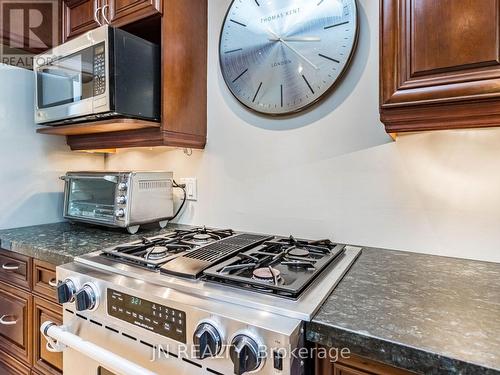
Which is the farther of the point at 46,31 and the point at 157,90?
the point at 46,31

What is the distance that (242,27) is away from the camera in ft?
4.38

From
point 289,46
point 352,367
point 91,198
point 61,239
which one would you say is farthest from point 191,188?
point 352,367

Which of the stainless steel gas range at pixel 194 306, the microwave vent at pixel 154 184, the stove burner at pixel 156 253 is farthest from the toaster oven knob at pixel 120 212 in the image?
the stove burner at pixel 156 253

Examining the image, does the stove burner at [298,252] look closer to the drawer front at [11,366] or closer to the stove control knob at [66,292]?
the stove control knob at [66,292]

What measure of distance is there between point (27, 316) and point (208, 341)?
0.98 m

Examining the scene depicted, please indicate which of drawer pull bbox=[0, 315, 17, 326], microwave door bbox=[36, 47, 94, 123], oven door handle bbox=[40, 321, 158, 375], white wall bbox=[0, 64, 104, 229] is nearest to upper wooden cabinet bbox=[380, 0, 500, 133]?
oven door handle bbox=[40, 321, 158, 375]

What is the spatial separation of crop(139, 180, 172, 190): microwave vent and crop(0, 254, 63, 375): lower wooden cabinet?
47 centimetres

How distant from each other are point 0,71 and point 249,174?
4.33 ft

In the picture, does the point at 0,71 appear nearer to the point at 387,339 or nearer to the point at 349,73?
the point at 349,73

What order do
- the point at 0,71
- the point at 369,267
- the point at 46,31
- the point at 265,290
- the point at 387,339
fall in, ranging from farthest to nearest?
1. the point at 46,31
2. the point at 0,71
3. the point at 369,267
4. the point at 265,290
5. the point at 387,339

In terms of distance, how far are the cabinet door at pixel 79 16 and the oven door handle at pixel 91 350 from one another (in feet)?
4.36

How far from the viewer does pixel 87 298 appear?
834 millimetres

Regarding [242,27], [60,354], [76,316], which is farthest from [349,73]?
[60,354]

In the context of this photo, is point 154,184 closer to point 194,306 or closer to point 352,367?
point 194,306
